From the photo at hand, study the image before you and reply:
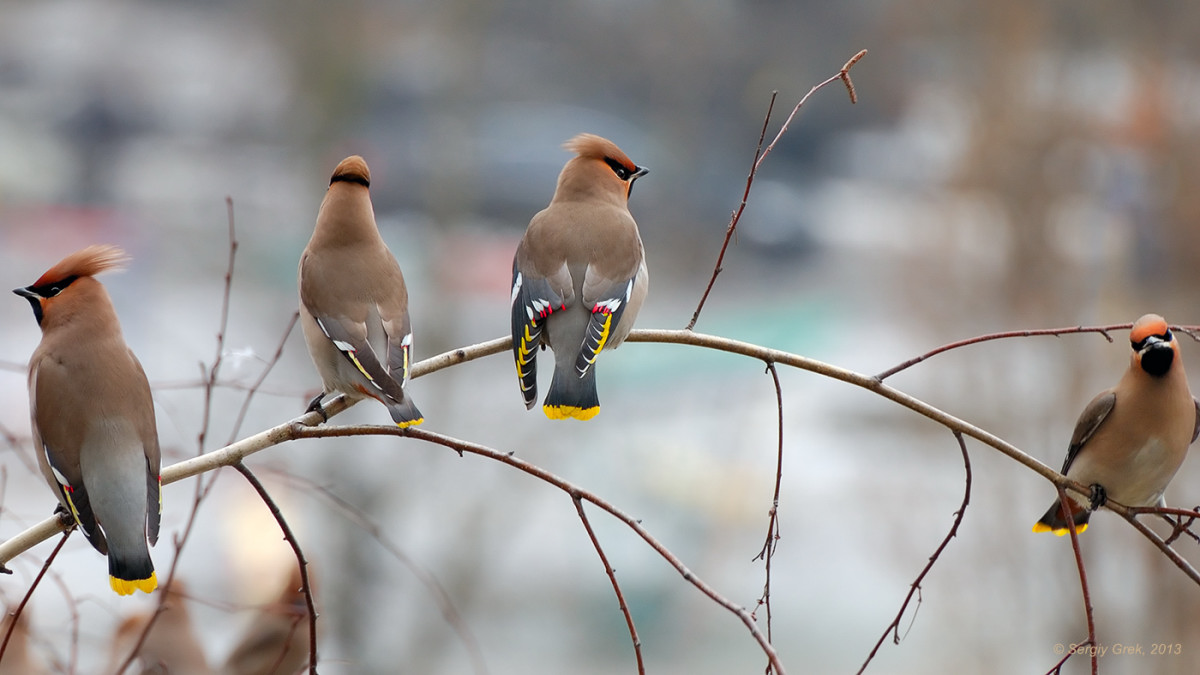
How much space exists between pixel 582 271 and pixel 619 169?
0.30m

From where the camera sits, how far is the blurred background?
23.6ft

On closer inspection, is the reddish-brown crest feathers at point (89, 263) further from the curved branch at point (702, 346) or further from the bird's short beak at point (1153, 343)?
the bird's short beak at point (1153, 343)

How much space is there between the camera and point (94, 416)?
2.46 meters

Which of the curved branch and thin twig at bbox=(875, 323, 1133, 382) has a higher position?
thin twig at bbox=(875, 323, 1133, 382)

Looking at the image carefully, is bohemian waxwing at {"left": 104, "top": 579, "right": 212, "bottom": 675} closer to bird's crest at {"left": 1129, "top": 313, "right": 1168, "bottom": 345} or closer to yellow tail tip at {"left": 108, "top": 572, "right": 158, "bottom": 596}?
yellow tail tip at {"left": 108, "top": 572, "right": 158, "bottom": 596}

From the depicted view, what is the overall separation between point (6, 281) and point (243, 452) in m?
13.4

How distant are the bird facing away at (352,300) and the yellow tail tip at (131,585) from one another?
55cm

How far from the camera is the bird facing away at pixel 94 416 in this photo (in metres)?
2.41

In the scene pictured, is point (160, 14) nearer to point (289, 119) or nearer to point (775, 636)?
point (289, 119)

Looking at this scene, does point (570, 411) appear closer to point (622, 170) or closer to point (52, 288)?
point (622, 170)

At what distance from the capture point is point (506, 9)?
46.4 ft

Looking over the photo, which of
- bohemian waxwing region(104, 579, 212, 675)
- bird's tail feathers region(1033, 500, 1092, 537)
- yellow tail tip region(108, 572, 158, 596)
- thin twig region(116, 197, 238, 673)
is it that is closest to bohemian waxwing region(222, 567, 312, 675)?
bohemian waxwing region(104, 579, 212, 675)

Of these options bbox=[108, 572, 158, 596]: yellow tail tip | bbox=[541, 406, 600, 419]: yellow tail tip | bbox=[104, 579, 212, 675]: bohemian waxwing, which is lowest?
bbox=[104, 579, 212, 675]: bohemian waxwing

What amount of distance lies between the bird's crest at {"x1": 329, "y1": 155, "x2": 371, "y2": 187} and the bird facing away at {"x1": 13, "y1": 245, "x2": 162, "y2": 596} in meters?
0.46
